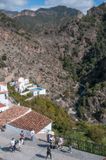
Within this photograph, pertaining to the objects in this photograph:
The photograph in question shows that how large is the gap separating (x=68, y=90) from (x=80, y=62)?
3008 cm

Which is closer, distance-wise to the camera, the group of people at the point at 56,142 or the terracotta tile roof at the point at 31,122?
the group of people at the point at 56,142

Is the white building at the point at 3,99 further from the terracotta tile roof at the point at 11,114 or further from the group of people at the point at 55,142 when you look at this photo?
the group of people at the point at 55,142

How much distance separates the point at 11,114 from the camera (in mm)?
30828

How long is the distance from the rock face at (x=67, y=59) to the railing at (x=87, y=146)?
180 ft

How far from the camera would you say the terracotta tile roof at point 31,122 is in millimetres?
27141

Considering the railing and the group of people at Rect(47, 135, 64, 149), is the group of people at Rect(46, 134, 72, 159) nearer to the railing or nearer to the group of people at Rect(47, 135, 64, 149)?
the group of people at Rect(47, 135, 64, 149)

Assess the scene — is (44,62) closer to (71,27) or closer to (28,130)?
(71,27)

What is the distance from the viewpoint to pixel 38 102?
5959 centimetres

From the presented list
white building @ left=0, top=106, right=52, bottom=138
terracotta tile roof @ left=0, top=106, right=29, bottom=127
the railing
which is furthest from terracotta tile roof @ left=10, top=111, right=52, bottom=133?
the railing

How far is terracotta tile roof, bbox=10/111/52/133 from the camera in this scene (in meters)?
27.1

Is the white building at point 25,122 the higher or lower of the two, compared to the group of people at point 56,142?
higher

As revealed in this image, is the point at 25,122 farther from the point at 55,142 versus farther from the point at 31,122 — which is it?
the point at 55,142

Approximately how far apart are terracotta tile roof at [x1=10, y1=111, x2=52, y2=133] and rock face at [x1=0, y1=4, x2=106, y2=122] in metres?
48.6

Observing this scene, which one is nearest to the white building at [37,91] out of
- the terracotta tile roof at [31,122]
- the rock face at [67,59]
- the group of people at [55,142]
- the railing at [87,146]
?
the rock face at [67,59]
